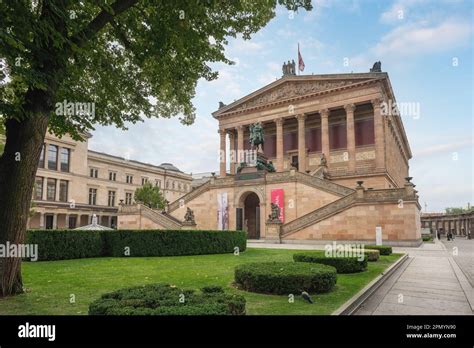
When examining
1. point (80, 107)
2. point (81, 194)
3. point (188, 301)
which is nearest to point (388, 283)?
point (188, 301)

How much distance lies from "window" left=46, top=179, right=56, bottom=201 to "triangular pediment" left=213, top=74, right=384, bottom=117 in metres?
31.7

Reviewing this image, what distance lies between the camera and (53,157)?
62469 millimetres

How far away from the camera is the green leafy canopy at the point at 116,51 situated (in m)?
8.34

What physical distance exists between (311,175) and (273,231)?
8901 millimetres

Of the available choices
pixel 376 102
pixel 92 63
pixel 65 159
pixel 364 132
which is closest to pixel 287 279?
pixel 92 63

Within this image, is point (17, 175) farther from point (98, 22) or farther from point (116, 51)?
point (116, 51)

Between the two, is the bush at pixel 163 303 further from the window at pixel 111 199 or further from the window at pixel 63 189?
the window at pixel 111 199

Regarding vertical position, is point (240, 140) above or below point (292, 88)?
below

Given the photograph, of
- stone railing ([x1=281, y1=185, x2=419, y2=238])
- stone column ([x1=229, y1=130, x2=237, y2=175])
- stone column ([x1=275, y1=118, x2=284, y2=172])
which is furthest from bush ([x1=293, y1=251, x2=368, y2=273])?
stone column ([x1=229, y1=130, x2=237, y2=175])

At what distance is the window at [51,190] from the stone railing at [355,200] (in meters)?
46.5

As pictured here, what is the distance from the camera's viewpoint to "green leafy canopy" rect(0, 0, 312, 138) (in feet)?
27.4

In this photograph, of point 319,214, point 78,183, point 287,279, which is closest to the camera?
point 287,279

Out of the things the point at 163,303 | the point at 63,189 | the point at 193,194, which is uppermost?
the point at 63,189
